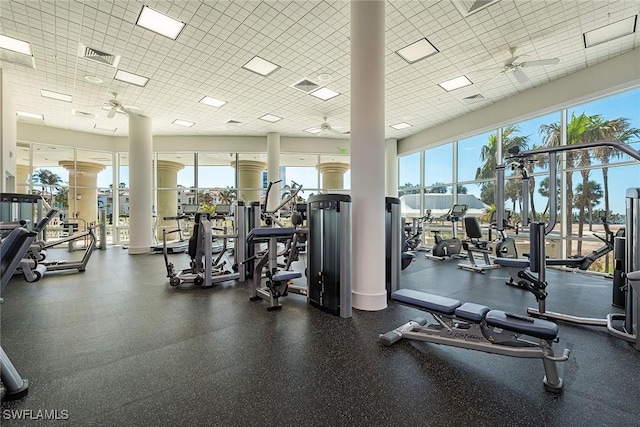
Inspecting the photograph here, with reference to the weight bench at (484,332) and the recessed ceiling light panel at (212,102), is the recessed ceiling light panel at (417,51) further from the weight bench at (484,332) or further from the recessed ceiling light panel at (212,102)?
the recessed ceiling light panel at (212,102)

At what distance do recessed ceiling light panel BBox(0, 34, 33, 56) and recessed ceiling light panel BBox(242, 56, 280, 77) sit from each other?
329 cm

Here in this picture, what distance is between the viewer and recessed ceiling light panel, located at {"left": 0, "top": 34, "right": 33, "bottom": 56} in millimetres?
4395

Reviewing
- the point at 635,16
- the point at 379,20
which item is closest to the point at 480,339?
the point at 379,20

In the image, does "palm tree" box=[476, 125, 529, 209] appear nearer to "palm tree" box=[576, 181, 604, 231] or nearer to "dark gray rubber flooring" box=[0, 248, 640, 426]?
"palm tree" box=[576, 181, 604, 231]

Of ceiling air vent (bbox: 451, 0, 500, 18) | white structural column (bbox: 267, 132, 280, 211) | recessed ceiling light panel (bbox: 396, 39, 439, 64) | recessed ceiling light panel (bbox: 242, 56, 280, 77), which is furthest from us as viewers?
white structural column (bbox: 267, 132, 280, 211)

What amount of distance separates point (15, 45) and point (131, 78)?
1.57 meters

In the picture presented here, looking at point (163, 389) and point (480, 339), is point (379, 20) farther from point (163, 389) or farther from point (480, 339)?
point (163, 389)

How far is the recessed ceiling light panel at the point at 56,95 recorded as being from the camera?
6.27 m

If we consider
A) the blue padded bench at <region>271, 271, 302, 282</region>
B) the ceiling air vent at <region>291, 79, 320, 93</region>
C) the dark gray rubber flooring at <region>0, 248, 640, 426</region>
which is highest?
the ceiling air vent at <region>291, 79, 320, 93</region>

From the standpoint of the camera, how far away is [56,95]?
6.43 metres

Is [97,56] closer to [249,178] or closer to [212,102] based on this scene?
[212,102]

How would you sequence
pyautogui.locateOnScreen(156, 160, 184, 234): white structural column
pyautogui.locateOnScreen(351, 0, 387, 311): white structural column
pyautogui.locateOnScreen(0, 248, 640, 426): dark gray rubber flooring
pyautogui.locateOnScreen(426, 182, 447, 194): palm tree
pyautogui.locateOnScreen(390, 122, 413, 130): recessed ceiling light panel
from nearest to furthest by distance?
pyautogui.locateOnScreen(0, 248, 640, 426): dark gray rubber flooring → pyautogui.locateOnScreen(351, 0, 387, 311): white structural column → pyautogui.locateOnScreen(390, 122, 413, 130): recessed ceiling light panel → pyautogui.locateOnScreen(426, 182, 447, 194): palm tree → pyautogui.locateOnScreen(156, 160, 184, 234): white structural column

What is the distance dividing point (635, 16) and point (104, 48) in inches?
306

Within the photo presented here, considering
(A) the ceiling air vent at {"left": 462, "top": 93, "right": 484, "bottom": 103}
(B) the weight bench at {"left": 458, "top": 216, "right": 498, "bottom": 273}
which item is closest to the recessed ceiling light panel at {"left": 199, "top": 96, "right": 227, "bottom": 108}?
(A) the ceiling air vent at {"left": 462, "top": 93, "right": 484, "bottom": 103}
